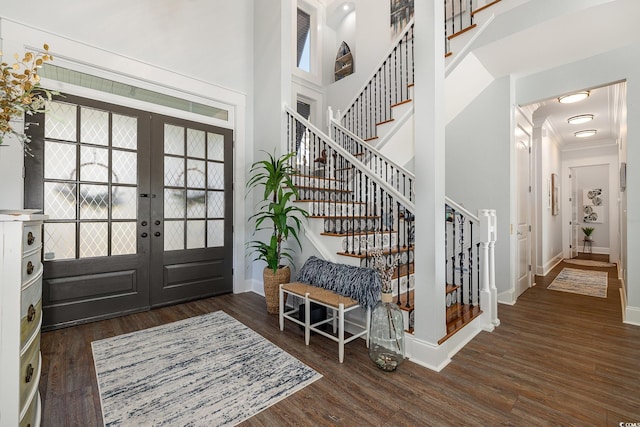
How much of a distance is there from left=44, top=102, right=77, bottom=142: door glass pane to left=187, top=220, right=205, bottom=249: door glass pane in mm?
1445

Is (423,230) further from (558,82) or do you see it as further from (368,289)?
(558,82)

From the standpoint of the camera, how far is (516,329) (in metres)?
2.91

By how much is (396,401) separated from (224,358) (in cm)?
131

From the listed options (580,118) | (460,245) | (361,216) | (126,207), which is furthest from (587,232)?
(126,207)

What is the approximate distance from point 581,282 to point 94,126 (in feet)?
24.1

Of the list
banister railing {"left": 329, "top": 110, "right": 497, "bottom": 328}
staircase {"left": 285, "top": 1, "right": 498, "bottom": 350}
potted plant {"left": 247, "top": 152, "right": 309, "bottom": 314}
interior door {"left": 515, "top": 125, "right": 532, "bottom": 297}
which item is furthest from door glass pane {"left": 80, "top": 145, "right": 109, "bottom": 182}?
interior door {"left": 515, "top": 125, "right": 532, "bottom": 297}

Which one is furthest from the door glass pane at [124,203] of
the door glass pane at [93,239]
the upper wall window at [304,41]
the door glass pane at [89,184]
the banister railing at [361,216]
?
the upper wall window at [304,41]

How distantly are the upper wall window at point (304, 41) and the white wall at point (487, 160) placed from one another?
11.3ft

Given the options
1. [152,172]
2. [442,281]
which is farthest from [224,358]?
[152,172]

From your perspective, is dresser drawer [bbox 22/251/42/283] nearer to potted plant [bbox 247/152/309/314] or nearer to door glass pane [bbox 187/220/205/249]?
potted plant [bbox 247/152/309/314]

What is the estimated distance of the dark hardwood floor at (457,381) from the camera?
1638 millimetres

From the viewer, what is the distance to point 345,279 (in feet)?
8.15

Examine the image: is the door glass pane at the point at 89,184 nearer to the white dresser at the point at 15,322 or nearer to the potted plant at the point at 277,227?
the potted plant at the point at 277,227

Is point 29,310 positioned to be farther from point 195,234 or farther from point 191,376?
point 195,234
